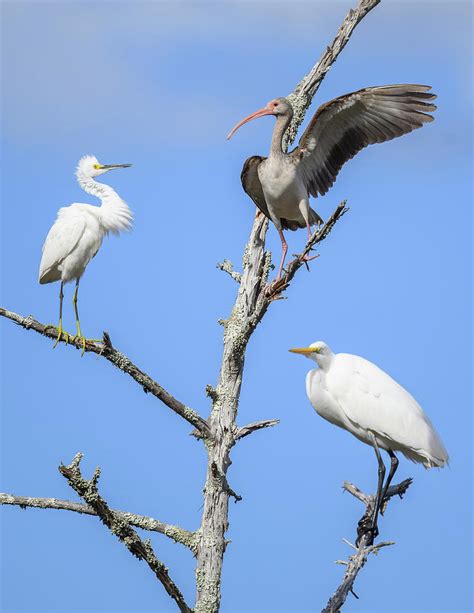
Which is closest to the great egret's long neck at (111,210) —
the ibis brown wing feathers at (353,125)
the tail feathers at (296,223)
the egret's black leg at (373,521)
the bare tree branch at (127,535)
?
the tail feathers at (296,223)

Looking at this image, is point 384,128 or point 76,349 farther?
point 384,128

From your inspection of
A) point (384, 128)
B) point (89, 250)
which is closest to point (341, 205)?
point (384, 128)

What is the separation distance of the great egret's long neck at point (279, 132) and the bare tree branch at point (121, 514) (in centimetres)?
402

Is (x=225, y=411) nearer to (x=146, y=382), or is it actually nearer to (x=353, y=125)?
(x=146, y=382)

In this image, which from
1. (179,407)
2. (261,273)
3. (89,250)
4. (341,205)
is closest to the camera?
(341,205)

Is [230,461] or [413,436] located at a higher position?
[413,436]

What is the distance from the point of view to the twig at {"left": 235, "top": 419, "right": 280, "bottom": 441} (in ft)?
23.4

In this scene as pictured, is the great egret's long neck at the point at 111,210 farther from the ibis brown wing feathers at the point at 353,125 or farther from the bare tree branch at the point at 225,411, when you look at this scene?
the bare tree branch at the point at 225,411

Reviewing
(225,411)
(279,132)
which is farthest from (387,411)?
(279,132)

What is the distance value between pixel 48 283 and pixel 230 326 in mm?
3175

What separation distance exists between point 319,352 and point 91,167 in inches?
142

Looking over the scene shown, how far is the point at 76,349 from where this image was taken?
8.24 m

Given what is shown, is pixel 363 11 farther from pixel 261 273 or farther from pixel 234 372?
pixel 234 372

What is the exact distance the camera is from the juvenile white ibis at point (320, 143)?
363 inches
